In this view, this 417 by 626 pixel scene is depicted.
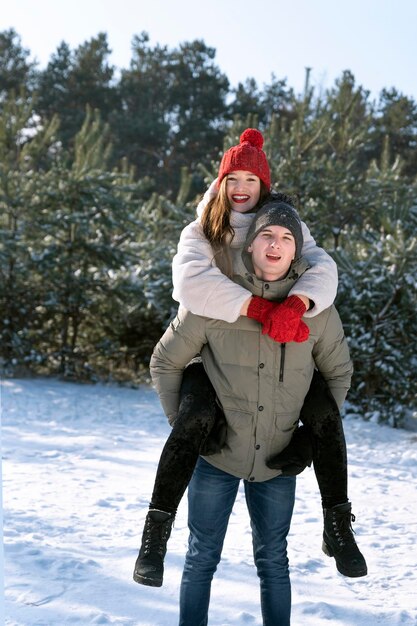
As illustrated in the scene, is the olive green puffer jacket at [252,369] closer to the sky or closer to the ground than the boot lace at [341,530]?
closer to the sky

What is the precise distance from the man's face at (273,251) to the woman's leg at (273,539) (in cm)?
76

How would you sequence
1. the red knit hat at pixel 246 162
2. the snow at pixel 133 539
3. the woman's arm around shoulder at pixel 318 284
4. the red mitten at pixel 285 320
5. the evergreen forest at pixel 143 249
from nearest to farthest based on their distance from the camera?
1. the red mitten at pixel 285 320
2. the woman's arm around shoulder at pixel 318 284
3. the red knit hat at pixel 246 162
4. the snow at pixel 133 539
5. the evergreen forest at pixel 143 249

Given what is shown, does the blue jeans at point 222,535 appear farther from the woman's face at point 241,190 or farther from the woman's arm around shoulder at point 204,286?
the woman's face at point 241,190

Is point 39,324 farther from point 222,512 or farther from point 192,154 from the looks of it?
point 192,154

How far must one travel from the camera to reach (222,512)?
8.34 ft

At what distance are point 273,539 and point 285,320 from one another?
83 centimetres

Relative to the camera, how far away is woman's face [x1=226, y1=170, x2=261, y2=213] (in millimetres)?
2670

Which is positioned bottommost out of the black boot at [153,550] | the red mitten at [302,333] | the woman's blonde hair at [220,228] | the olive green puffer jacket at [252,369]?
the black boot at [153,550]

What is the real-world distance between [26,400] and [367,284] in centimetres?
473

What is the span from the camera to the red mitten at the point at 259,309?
2.41 meters

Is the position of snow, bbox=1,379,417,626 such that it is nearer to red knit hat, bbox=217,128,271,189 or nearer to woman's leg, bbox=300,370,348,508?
woman's leg, bbox=300,370,348,508

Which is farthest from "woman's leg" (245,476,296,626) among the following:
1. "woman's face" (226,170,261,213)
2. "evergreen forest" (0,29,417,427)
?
"evergreen forest" (0,29,417,427)

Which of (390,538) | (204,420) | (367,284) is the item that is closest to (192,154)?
(367,284)

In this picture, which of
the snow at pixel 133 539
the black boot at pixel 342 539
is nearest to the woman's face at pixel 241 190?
the black boot at pixel 342 539
